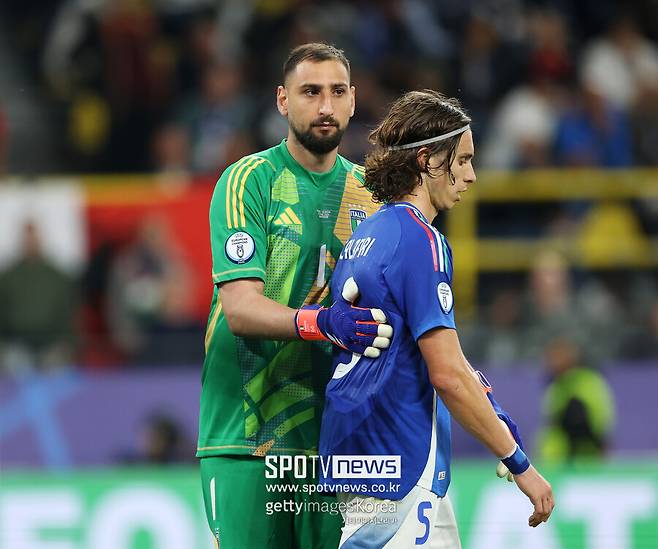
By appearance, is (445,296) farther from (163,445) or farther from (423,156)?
(163,445)

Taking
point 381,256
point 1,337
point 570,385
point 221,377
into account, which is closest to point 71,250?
point 1,337

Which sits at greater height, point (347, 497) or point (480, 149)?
point (480, 149)

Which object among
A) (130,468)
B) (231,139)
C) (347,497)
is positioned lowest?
(347,497)

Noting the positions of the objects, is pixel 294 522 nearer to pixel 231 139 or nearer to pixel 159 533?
pixel 159 533

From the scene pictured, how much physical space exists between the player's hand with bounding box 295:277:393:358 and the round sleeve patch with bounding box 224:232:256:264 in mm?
385

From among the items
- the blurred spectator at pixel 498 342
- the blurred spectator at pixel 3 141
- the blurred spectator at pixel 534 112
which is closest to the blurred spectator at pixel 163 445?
the blurred spectator at pixel 498 342

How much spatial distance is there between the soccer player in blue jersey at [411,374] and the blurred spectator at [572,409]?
583 centimetres

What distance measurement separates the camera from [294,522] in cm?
544

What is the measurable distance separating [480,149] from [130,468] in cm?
495

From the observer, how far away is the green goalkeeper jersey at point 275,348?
17.5 feet

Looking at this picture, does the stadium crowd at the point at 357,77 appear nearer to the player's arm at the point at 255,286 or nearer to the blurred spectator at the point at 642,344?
the blurred spectator at the point at 642,344

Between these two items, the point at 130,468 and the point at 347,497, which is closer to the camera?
the point at 347,497

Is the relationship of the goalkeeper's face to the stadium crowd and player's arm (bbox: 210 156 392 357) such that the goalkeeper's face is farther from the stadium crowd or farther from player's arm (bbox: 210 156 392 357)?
the stadium crowd

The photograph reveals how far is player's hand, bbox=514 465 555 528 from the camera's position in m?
4.71
